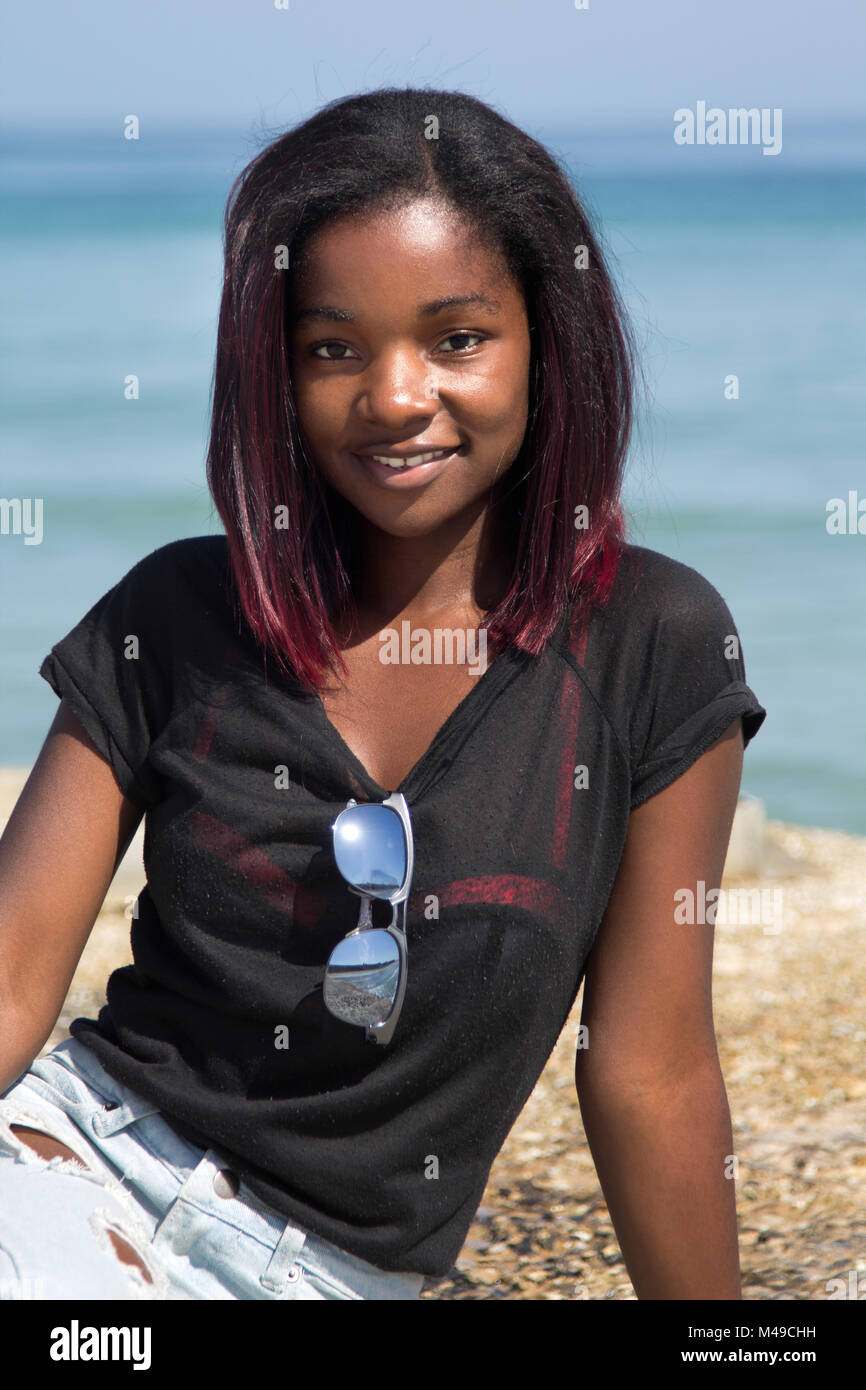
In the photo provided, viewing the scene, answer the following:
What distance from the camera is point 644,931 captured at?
2014mm

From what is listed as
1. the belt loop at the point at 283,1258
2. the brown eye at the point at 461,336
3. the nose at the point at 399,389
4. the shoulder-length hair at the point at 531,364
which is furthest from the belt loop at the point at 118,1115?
the brown eye at the point at 461,336

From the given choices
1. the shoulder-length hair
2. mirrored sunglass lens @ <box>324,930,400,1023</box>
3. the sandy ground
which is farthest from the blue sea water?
the sandy ground

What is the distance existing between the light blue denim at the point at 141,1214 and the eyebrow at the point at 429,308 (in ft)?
3.14

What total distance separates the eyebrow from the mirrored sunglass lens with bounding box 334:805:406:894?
580 mm

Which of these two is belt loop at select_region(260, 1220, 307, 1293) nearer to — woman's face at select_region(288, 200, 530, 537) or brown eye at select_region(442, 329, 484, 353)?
woman's face at select_region(288, 200, 530, 537)

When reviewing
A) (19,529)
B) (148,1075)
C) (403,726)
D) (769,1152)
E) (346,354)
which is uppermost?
(19,529)

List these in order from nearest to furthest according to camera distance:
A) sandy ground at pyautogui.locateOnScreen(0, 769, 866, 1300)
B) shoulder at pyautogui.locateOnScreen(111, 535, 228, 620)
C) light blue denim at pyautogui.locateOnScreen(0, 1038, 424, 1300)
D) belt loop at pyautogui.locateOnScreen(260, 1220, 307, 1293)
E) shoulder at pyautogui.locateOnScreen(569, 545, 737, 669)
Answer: light blue denim at pyautogui.locateOnScreen(0, 1038, 424, 1300)
belt loop at pyautogui.locateOnScreen(260, 1220, 307, 1293)
shoulder at pyautogui.locateOnScreen(569, 545, 737, 669)
shoulder at pyautogui.locateOnScreen(111, 535, 228, 620)
sandy ground at pyautogui.locateOnScreen(0, 769, 866, 1300)

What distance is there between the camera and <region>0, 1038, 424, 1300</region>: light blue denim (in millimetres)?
1755

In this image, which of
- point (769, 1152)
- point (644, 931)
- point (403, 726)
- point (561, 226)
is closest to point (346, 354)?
point (561, 226)

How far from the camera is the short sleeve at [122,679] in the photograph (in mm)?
2053

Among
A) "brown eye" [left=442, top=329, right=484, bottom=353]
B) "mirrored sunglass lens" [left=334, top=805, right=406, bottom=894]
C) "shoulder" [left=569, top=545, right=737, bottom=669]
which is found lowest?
"mirrored sunglass lens" [left=334, top=805, right=406, bottom=894]

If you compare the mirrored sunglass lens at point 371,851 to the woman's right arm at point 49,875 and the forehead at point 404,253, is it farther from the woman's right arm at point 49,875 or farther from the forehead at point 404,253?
the forehead at point 404,253

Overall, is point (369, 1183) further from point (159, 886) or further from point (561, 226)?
point (561, 226)

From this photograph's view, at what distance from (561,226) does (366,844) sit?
80 centimetres
